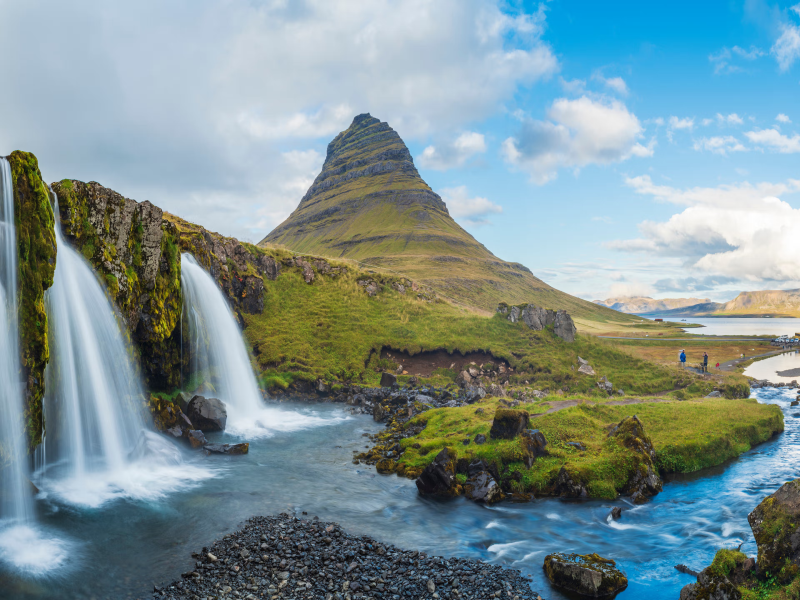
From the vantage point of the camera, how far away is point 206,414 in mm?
30328

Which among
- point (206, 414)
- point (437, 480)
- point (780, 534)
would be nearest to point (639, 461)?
point (437, 480)

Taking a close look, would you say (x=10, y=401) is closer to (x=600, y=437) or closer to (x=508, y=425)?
(x=508, y=425)

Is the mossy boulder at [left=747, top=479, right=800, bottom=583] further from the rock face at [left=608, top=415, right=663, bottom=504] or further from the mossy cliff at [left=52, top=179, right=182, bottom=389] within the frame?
the mossy cliff at [left=52, top=179, right=182, bottom=389]

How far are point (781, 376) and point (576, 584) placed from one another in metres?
64.5

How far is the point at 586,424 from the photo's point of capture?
2767 cm

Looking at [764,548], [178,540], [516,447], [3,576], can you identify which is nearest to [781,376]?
[516,447]

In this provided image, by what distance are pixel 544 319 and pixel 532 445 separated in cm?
3349

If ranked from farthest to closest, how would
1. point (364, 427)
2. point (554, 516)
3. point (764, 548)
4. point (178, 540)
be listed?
point (364, 427), point (554, 516), point (178, 540), point (764, 548)

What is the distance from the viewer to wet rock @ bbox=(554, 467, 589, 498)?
20844 millimetres

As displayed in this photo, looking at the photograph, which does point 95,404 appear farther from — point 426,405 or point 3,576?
point 426,405

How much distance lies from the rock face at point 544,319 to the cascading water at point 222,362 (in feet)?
98.0

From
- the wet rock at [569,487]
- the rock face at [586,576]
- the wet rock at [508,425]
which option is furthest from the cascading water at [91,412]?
the wet rock at [569,487]

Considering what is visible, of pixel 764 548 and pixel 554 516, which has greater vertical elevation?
pixel 764 548

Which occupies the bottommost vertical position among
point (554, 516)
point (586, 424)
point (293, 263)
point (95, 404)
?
point (554, 516)
